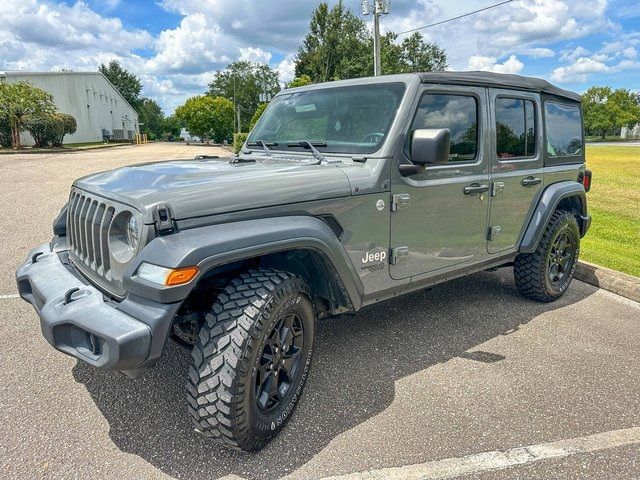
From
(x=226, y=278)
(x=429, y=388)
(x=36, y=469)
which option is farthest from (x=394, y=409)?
(x=36, y=469)

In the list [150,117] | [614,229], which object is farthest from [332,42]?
[150,117]

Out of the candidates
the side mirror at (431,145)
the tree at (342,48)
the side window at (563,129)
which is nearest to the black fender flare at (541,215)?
the side window at (563,129)

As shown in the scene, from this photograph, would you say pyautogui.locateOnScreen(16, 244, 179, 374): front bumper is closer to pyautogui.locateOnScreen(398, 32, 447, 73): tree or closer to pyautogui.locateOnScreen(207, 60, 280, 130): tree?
pyautogui.locateOnScreen(398, 32, 447, 73): tree

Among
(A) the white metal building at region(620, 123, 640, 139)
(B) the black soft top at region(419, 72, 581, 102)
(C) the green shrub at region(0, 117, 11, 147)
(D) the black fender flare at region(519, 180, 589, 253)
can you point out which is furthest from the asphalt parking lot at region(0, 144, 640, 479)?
(A) the white metal building at region(620, 123, 640, 139)

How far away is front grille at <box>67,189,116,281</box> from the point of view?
7.83 ft

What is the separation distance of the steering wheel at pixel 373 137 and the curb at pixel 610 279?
132 inches

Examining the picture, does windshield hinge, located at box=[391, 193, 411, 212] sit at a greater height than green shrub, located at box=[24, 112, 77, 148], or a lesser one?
lesser

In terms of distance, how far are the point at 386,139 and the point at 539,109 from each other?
205cm

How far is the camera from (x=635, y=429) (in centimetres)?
265

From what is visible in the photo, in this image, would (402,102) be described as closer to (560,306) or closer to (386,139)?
(386,139)

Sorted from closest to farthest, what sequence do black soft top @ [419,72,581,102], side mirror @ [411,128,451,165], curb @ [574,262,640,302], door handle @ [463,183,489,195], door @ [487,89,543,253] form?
side mirror @ [411,128,451,165] → black soft top @ [419,72,581,102] → door handle @ [463,183,489,195] → door @ [487,89,543,253] → curb @ [574,262,640,302]

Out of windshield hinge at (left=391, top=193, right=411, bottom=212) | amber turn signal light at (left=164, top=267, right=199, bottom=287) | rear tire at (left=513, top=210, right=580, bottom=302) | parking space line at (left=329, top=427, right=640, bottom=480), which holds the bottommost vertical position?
parking space line at (left=329, top=427, right=640, bottom=480)

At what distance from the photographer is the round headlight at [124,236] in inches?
86.8

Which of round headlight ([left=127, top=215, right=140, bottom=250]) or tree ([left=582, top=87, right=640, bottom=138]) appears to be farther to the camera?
tree ([left=582, top=87, right=640, bottom=138])
